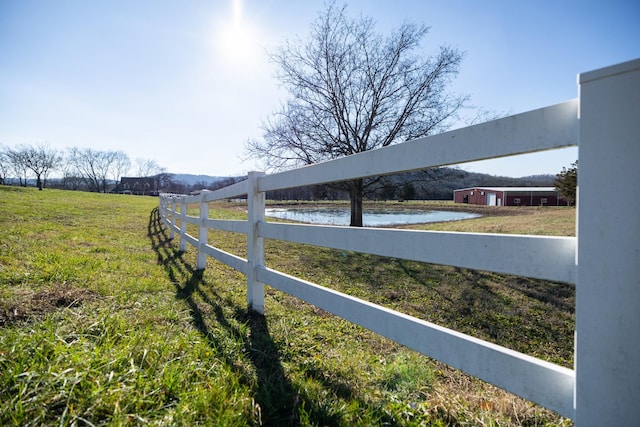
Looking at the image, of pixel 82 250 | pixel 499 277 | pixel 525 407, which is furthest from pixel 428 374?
pixel 82 250

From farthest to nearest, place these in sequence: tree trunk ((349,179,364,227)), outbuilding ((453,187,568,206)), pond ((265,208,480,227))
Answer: outbuilding ((453,187,568,206))
pond ((265,208,480,227))
tree trunk ((349,179,364,227))

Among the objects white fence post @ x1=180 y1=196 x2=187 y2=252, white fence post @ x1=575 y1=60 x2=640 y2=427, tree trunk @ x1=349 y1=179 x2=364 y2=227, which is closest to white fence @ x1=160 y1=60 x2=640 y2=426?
white fence post @ x1=575 y1=60 x2=640 y2=427

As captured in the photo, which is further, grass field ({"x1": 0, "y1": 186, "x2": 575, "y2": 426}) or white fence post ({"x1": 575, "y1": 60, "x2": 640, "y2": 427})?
grass field ({"x1": 0, "y1": 186, "x2": 575, "y2": 426})

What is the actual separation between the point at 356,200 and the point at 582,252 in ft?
35.9

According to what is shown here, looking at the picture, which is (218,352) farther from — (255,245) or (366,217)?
(366,217)

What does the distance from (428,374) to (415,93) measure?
10003mm

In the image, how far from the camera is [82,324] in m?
2.18

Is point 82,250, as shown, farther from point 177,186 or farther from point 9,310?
point 177,186

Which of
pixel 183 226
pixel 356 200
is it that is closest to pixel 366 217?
pixel 356 200

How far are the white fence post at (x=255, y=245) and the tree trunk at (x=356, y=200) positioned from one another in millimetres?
7922

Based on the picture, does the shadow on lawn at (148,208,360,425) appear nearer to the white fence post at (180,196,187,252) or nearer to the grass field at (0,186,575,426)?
the grass field at (0,186,575,426)

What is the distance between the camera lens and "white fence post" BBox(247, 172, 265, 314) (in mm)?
3070

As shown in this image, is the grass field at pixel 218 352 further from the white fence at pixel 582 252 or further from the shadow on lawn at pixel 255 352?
the white fence at pixel 582 252

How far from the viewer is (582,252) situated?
1023 millimetres
